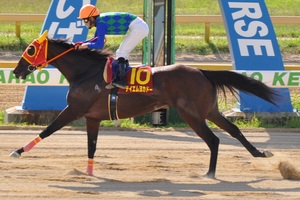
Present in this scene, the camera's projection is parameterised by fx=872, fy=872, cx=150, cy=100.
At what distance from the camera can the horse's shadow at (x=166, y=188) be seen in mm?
9047

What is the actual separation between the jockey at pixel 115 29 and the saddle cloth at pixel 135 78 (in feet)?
0.26

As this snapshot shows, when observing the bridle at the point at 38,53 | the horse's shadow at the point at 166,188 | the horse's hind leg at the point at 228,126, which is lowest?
the horse's shadow at the point at 166,188

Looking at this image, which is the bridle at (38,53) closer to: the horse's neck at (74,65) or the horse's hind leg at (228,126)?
the horse's neck at (74,65)

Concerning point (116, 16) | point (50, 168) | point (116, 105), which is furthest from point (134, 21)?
point (50, 168)

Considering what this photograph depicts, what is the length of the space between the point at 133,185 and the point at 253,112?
515 cm

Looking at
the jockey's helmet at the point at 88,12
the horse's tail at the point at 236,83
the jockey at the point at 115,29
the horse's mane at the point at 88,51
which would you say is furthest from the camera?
the horse's mane at the point at 88,51

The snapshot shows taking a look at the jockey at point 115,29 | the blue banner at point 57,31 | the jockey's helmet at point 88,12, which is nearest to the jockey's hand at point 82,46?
the jockey at point 115,29

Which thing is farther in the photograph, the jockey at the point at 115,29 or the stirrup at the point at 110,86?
the stirrup at the point at 110,86

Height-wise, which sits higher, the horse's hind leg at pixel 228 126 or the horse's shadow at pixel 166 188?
the horse's hind leg at pixel 228 126

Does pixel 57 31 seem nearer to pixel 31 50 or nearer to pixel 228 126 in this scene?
pixel 31 50

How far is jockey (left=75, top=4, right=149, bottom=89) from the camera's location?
998cm

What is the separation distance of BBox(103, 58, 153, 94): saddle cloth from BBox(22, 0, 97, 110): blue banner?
3.97m

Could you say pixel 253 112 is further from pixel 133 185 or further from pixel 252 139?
pixel 133 185

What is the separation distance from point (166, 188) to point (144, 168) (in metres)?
1.22
